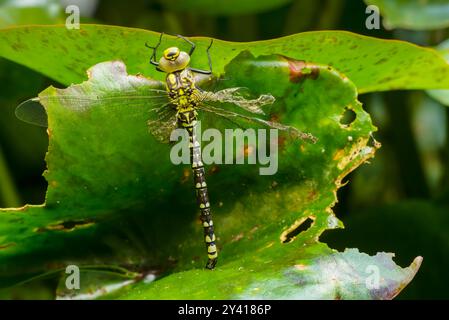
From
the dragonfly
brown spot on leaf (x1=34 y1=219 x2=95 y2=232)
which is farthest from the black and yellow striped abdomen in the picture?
brown spot on leaf (x1=34 y1=219 x2=95 y2=232)

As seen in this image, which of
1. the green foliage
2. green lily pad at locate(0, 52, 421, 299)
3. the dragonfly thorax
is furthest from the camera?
the green foliage

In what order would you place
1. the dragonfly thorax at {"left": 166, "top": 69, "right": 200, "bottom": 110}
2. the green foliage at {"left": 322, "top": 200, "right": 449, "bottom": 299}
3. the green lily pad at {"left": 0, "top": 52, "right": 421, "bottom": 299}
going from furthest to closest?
the green foliage at {"left": 322, "top": 200, "right": 449, "bottom": 299} → the dragonfly thorax at {"left": 166, "top": 69, "right": 200, "bottom": 110} → the green lily pad at {"left": 0, "top": 52, "right": 421, "bottom": 299}

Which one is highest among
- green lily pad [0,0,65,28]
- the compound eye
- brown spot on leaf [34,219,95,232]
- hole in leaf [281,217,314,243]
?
green lily pad [0,0,65,28]

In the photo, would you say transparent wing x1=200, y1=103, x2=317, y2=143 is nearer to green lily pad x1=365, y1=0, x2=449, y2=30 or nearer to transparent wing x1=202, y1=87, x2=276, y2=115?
transparent wing x1=202, y1=87, x2=276, y2=115

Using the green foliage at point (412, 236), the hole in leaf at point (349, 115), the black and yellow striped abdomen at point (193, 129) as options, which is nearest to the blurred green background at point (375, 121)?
the green foliage at point (412, 236)

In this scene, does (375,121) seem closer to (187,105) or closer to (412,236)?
(412,236)

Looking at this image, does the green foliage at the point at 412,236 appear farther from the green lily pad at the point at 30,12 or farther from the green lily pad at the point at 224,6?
the green lily pad at the point at 30,12

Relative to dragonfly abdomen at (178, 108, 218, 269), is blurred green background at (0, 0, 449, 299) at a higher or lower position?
higher

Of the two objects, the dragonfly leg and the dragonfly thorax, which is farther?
the dragonfly thorax
